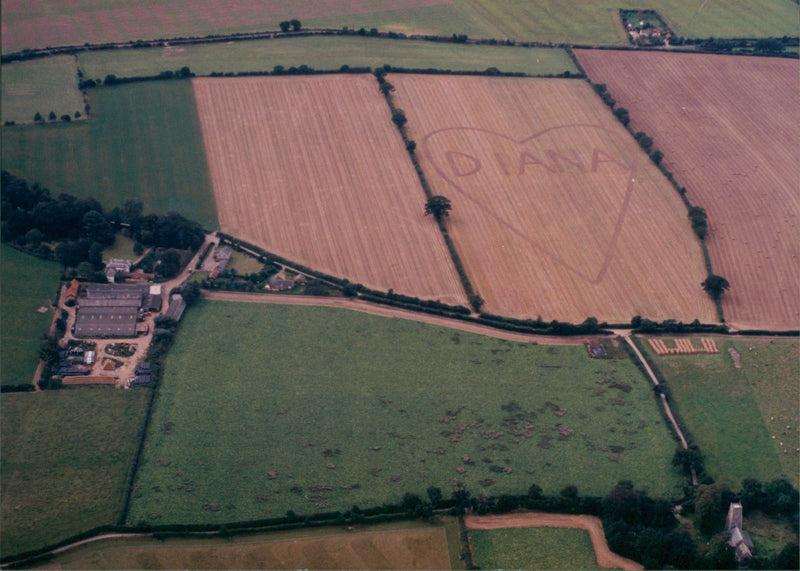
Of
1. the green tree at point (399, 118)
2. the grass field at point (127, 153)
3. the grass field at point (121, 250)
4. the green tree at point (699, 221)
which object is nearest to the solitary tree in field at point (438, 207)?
the green tree at point (399, 118)

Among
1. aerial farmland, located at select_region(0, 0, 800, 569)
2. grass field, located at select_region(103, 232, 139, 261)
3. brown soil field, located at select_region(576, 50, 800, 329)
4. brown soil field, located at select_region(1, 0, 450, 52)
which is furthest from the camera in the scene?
brown soil field, located at select_region(1, 0, 450, 52)

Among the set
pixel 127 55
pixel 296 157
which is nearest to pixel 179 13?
pixel 127 55

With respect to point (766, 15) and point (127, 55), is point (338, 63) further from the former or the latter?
point (766, 15)

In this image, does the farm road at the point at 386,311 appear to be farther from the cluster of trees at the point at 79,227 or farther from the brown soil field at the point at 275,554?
the brown soil field at the point at 275,554

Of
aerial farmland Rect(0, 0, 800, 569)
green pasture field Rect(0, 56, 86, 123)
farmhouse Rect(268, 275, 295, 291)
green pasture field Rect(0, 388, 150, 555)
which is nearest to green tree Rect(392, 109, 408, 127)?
aerial farmland Rect(0, 0, 800, 569)

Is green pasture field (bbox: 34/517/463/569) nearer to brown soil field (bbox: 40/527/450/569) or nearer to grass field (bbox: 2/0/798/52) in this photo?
brown soil field (bbox: 40/527/450/569)
